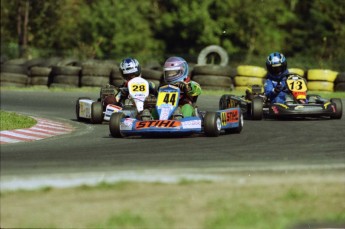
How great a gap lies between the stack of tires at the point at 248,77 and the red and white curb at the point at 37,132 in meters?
9.68

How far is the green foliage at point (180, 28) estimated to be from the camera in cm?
4247

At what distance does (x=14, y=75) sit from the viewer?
25.7m

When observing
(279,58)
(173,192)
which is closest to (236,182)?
(173,192)

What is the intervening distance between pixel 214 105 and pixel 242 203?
12388 mm

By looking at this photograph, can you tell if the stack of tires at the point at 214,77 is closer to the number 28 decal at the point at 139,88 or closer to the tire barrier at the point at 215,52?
the tire barrier at the point at 215,52

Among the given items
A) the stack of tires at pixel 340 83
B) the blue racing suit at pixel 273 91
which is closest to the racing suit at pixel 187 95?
the blue racing suit at pixel 273 91

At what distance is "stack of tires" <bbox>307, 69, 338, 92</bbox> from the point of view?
2364 cm

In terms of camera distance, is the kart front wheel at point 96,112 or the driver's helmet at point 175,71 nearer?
the driver's helmet at point 175,71

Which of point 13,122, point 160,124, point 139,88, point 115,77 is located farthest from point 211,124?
point 115,77

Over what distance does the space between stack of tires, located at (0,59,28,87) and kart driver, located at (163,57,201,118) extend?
13185 millimetres

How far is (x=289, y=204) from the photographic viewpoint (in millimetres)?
7566

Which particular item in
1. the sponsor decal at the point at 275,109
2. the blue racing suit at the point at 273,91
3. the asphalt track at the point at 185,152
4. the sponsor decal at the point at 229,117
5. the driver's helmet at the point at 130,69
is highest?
the driver's helmet at the point at 130,69

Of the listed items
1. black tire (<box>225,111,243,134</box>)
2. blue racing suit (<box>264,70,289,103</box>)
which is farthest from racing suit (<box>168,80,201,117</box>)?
blue racing suit (<box>264,70,289,103</box>)

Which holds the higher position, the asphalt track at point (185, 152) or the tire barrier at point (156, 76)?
the tire barrier at point (156, 76)
